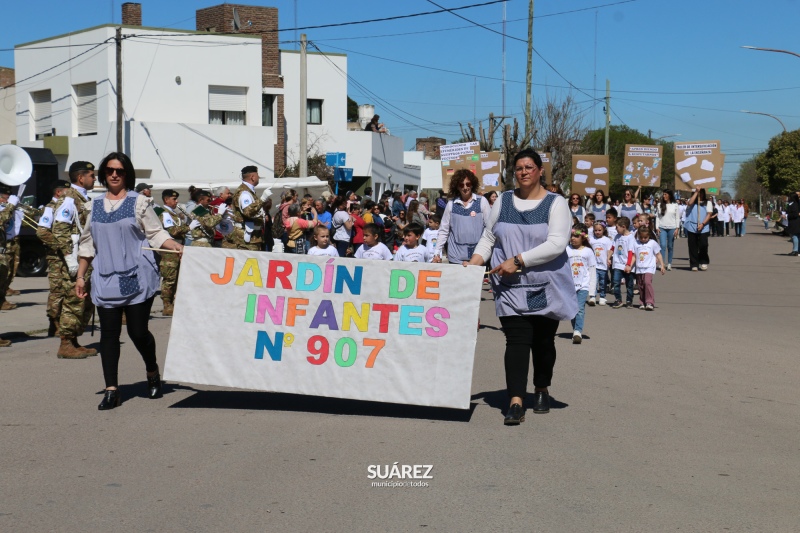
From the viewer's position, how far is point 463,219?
11336 mm

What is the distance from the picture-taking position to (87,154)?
123 feet

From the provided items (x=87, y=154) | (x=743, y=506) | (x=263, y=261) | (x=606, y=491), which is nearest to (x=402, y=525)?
(x=606, y=491)

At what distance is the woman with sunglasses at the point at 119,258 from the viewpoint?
7488 mm

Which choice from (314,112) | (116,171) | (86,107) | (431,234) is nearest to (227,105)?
(86,107)

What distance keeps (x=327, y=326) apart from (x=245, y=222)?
5681mm

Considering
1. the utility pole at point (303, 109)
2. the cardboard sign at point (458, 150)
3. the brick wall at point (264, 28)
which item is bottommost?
the cardboard sign at point (458, 150)

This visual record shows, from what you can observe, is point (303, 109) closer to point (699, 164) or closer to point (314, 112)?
point (699, 164)

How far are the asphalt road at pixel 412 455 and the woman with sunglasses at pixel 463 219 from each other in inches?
65.4

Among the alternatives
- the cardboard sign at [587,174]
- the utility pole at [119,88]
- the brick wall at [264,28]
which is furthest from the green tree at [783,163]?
the utility pole at [119,88]

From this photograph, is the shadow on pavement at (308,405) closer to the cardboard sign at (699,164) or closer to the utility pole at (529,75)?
the cardboard sign at (699,164)

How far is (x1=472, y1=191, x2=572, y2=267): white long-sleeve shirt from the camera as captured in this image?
688 centimetres

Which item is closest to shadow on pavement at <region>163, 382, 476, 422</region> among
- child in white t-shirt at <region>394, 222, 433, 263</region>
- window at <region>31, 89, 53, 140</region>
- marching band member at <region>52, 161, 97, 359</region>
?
marching band member at <region>52, 161, 97, 359</region>

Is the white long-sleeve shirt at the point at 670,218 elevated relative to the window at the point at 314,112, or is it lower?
lower

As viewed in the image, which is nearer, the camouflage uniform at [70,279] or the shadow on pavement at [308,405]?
the shadow on pavement at [308,405]
